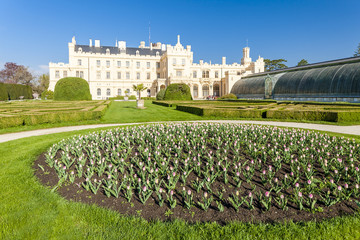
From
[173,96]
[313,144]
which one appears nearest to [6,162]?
[313,144]

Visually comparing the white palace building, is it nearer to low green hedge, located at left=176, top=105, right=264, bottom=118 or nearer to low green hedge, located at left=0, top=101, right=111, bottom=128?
low green hedge, located at left=176, top=105, right=264, bottom=118

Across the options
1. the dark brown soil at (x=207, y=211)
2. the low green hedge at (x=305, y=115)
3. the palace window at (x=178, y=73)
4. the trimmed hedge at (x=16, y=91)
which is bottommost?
the dark brown soil at (x=207, y=211)

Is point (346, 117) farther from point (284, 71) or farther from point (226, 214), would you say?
point (284, 71)

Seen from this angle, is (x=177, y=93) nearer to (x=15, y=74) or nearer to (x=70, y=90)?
(x=70, y=90)

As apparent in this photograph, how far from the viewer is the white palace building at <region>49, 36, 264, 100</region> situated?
54.1 meters

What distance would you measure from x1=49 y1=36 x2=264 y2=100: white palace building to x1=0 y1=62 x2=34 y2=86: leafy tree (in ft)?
47.3

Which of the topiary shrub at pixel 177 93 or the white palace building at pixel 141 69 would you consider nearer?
the topiary shrub at pixel 177 93

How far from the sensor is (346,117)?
479 inches

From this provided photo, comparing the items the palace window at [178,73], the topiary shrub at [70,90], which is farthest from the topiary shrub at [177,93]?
the palace window at [178,73]

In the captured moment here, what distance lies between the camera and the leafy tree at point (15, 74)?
61.2m

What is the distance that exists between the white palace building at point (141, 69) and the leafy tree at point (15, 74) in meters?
14.4

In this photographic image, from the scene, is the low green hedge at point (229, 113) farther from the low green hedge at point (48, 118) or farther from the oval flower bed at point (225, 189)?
the oval flower bed at point (225, 189)

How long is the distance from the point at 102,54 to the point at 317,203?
59.7 m

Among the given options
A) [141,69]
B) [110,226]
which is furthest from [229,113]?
[141,69]
